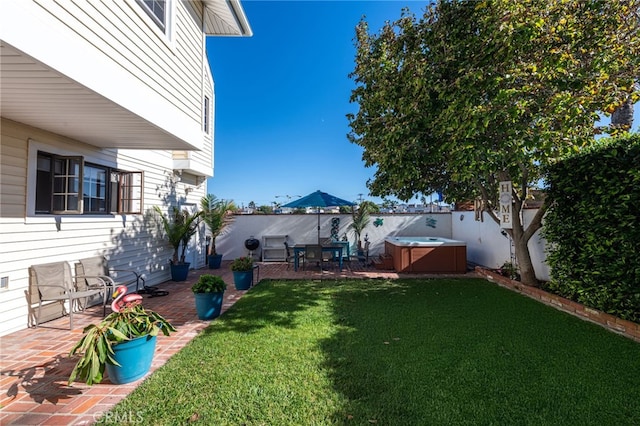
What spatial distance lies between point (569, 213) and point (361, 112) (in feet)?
16.3

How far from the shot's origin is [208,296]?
4.81 meters

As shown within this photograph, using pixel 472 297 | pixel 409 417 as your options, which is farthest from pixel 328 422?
pixel 472 297

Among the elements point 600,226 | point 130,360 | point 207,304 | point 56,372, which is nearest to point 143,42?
point 207,304

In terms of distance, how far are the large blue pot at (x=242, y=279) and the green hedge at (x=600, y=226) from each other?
676cm

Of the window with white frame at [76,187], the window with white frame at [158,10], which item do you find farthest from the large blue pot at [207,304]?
the window with white frame at [158,10]

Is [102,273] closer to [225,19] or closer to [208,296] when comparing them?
[208,296]

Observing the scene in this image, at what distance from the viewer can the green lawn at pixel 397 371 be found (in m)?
2.49

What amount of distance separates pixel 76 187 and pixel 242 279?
3.89 metres

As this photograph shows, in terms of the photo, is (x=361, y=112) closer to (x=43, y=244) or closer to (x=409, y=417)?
(x=409, y=417)

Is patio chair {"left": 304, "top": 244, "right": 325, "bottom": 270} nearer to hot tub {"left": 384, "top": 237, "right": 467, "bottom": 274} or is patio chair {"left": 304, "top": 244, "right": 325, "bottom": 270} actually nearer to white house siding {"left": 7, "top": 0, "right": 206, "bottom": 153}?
hot tub {"left": 384, "top": 237, "right": 467, "bottom": 274}

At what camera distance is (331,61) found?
11.2m

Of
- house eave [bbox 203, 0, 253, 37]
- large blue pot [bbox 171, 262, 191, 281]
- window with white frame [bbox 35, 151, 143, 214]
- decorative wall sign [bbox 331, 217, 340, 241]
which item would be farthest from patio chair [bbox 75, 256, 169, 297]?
decorative wall sign [bbox 331, 217, 340, 241]

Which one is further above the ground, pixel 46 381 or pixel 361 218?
pixel 361 218

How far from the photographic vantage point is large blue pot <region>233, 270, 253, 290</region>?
23.1 ft
